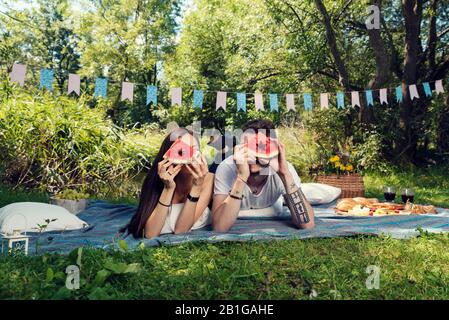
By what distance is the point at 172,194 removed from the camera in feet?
7.89

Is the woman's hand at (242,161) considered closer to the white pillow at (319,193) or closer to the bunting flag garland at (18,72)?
the white pillow at (319,193)

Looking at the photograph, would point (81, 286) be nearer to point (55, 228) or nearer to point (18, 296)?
point (18, 296)

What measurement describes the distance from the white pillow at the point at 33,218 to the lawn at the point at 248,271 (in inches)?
32.0

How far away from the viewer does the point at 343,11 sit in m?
8.58

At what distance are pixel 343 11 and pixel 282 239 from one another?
7.41 meters

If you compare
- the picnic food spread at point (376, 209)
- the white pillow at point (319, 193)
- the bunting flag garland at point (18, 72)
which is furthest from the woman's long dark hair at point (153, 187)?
the white pillow at point (319, 193)

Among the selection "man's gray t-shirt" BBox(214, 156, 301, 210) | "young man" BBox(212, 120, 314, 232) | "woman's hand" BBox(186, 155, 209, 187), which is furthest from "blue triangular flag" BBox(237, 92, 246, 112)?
"woman's hand" BBox(186, 155, 209, 187)

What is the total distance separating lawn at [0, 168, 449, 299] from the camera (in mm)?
1665

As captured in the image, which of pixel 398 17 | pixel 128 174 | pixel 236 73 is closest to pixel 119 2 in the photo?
pixel 236 73

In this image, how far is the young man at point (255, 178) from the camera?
256cm

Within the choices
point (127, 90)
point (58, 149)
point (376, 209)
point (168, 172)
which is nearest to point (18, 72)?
point (127, 90)

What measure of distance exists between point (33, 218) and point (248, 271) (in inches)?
72.9

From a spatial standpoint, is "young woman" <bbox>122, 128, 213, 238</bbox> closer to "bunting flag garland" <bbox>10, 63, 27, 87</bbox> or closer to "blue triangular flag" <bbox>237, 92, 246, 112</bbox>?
"bunting flag garland" <bbox>10, 63, 27, 87</bbox>

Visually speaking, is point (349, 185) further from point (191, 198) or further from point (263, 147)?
point (191, 198)
